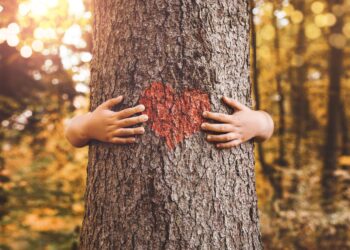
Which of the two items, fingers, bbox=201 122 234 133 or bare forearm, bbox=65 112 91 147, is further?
bare forearm, bbox=65 112 91 147

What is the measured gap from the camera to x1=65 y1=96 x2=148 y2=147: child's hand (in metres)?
1.50

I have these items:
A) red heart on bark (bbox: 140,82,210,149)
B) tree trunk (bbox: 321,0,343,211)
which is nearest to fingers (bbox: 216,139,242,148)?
red heart on bark (bbox: 140,82,210,149)

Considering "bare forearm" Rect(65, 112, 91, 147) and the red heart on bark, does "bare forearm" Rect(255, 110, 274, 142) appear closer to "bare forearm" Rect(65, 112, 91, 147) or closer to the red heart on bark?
the red heart on bark

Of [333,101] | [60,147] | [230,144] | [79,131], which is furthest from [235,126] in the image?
[333,101]

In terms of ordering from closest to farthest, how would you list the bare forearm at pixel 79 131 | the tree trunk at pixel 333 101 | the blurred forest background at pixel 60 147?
1. the bare forearm at pixel 79 131
2. the blurred forest background at pixel 60 147
3. the tree trunk at pixel 333 101

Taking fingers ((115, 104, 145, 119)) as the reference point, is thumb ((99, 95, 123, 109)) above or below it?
above

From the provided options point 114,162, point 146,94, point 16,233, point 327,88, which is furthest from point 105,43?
point 327,88

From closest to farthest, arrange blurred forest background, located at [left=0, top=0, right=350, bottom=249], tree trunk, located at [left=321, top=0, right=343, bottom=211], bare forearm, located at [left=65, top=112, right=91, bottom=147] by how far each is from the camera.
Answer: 1. bare forearm, located at [left=65, top=112, right=91, bottom=147]
2. blurred forest background, located at [left=0, top=0, right=350, bottom=249]
3. tree trunk, located at [left=321, top=0, right=343, bottom=211]

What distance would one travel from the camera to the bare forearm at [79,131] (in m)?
1.68

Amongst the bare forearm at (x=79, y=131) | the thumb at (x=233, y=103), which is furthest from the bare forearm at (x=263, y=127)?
the bare forearm at (x=79, y=131)

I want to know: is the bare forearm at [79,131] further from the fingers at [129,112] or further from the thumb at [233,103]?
the thumb at [233,103]

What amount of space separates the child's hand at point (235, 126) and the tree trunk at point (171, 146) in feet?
0.12

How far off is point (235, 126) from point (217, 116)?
11 centimetres

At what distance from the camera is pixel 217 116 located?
1.54m
